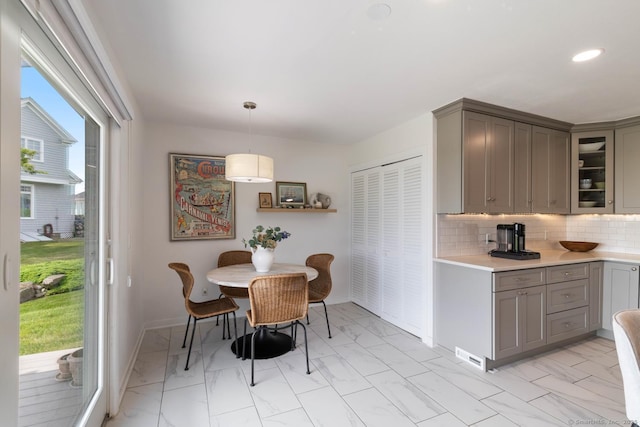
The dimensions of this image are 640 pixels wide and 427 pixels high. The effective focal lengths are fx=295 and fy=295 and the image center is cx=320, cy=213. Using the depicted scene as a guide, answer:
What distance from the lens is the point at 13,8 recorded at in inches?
36.4

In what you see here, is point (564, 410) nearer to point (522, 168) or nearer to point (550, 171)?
point (522, 168)

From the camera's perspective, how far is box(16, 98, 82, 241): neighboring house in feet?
3.56

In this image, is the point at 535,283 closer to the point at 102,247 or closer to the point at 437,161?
the point at 437,161

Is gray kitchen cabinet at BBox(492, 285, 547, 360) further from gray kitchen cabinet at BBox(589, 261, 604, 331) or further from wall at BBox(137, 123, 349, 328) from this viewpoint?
wall at BBox(137, 123, 349, 328)

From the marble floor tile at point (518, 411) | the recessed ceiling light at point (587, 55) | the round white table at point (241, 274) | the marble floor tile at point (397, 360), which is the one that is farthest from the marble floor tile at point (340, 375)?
the recessed ceiling light at point (587, 55)

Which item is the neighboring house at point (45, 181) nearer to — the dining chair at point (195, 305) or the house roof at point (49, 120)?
the house roof at point (49, 120)

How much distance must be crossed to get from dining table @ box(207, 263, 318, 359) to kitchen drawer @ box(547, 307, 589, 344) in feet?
7.60

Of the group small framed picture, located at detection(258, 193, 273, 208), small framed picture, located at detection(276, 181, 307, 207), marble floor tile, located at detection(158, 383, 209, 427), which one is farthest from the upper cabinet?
marble floor tile, located at detection(158, 383, 209, 427)

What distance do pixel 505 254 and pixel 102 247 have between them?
11.5 feet

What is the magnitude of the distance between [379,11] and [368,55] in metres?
0.44

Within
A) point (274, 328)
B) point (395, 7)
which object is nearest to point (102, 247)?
point (274, 328)

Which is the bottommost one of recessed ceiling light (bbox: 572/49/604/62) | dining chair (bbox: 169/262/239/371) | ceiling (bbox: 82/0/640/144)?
dining chair (bbox: 169/262/239/371)

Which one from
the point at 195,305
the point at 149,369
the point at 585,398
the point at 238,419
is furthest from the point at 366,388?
the point at 149,369

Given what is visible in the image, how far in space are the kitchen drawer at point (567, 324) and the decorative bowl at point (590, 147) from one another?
6.10 ft
